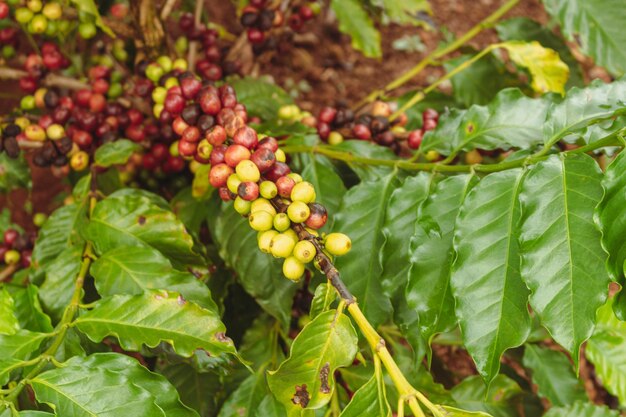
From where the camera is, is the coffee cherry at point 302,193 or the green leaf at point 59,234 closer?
the coffee cherry at point 302,193

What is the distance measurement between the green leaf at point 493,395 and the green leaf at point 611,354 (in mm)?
247

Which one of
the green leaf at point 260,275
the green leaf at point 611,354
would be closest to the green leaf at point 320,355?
the green leaf at point 260,275

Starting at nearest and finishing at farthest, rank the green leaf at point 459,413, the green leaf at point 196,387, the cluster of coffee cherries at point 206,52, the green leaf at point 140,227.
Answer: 1. the green leaf at point 459,413
2. the green leaf at point 140,227
3. the green leaf at point 196,387
4. the cluster of coffee cherries at point 206,52

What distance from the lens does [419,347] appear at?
1.21 metres

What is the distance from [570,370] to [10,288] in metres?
1.64

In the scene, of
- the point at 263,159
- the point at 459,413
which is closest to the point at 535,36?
the point at 263,159

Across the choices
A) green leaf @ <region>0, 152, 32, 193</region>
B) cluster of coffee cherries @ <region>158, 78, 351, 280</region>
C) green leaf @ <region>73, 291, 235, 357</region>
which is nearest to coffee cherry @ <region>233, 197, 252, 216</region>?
cluster of coffee cherries @ <region>158, 78, 351, 280</region>

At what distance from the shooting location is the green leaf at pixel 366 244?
1.30m

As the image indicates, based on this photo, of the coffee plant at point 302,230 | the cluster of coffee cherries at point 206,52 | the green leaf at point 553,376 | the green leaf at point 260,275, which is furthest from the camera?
the cluster of coffee cherries at point 206,52

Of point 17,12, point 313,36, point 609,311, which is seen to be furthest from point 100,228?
point 313,36

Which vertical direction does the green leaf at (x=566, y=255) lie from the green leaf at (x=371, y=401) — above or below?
above

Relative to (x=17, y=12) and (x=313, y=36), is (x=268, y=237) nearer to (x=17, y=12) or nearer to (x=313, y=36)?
(x=17, y=12)

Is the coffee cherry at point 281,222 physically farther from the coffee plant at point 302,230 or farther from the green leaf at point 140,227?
the green leaf at point 140,227

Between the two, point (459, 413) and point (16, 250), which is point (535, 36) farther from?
point (16, 250)
